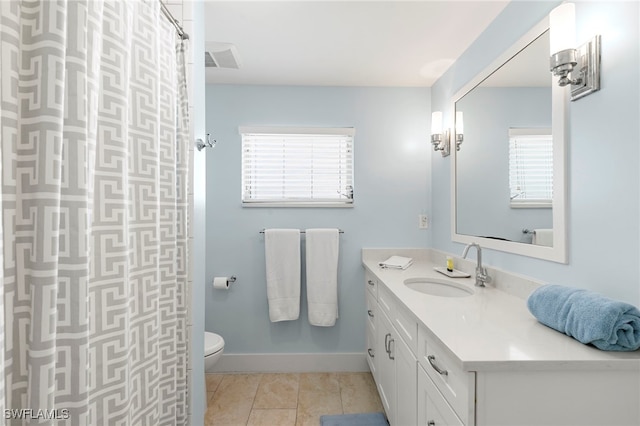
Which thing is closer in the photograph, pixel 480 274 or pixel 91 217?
pixel 91 217

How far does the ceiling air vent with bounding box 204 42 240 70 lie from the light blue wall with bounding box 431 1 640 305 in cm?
165

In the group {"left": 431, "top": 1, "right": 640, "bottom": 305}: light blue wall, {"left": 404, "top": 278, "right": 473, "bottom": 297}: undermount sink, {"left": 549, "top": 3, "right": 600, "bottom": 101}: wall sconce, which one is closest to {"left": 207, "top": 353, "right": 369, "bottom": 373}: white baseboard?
{"left": 404, "top": 278, "right": 473, "bottom": 297}: undermount sink

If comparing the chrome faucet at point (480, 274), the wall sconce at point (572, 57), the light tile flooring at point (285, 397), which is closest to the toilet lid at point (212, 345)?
the light tile flooring at point (285, 397)

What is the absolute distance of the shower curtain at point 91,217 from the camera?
1.91ft

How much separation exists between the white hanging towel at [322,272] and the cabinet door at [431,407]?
47.7 inches

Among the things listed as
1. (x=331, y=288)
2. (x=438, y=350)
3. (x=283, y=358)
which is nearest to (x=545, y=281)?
(x=438, y=350)

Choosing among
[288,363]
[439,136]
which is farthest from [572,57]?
[288,363]

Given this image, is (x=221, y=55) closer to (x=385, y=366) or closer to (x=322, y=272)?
(x=322, y=272)

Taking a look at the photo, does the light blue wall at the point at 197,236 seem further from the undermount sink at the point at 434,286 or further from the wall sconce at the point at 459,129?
the wall sconce at the point at 459,129

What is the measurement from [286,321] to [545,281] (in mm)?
1800

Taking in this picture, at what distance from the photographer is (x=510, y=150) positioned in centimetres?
146

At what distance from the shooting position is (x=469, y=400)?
79 centimetres

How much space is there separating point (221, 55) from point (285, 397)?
7.64 feet

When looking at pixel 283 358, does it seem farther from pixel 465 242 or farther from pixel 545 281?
pixel 545 281
